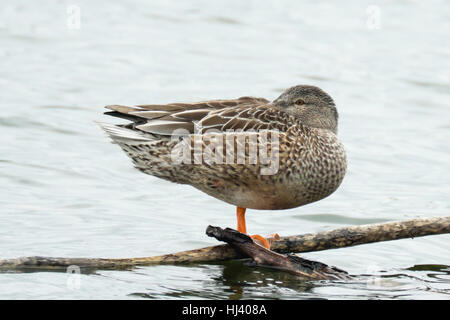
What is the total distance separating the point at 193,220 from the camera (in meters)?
8.73

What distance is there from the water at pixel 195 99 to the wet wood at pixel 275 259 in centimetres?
10

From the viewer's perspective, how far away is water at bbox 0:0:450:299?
6852mm

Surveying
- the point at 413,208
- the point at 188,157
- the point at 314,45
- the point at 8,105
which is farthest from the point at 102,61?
the point at 188,157

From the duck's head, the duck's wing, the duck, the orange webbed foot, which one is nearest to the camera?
the duck

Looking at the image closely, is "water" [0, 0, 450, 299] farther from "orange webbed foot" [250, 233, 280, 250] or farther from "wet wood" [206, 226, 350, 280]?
"orange webbed foot" [250, 233, 280, 250]

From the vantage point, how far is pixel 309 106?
707cm

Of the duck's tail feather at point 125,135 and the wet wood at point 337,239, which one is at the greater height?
the duck's tail feather at point 125,135

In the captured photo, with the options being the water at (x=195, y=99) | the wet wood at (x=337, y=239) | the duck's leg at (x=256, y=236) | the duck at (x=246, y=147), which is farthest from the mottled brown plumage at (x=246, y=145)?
the water at (x=195, y=99)

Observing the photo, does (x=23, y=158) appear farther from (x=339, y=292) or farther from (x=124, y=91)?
(x=339, y=292)

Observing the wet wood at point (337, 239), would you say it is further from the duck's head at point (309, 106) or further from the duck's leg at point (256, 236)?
the duck's head at point (309, 106)

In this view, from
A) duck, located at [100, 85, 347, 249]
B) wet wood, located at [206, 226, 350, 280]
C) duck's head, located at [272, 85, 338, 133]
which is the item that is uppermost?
duck's head, located at [272, 85, 338, 133]

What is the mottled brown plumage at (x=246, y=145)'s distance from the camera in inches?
257

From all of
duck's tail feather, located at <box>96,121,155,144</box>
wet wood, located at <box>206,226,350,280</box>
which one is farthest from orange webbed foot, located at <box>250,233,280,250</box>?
duck's tail feather, located at <box>96,121,155,144</box>

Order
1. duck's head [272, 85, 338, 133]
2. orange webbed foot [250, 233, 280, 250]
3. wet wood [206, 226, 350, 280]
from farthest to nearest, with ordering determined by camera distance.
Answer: duck's head [272, 85, 338, 133] → orange webbed foot [250, 233, 280, 250] → wet wood [206, 226, 350, 280]
